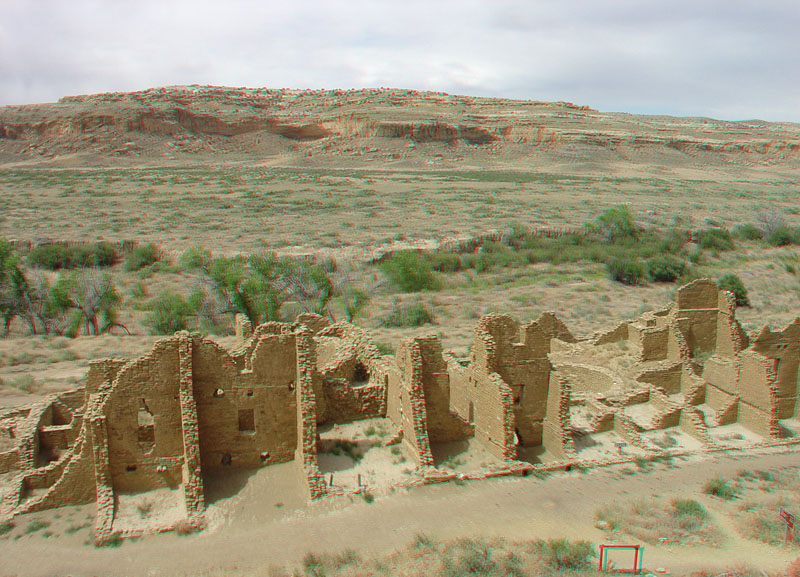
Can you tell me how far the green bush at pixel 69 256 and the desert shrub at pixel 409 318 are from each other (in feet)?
69.5

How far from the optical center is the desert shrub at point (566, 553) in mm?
9492

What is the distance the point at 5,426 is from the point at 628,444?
1579 centimetres

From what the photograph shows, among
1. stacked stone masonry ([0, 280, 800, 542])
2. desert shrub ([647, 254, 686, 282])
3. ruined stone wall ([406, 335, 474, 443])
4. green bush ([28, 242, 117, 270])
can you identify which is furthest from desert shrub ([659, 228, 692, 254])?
green bush ([28, 242, 117, 270])

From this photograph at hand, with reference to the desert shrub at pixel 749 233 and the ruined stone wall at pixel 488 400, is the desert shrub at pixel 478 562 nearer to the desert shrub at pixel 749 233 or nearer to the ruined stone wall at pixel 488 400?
the ruined stone wall at pixel 488 400

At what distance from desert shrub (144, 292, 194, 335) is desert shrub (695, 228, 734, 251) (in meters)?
41.3

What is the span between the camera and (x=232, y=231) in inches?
1911

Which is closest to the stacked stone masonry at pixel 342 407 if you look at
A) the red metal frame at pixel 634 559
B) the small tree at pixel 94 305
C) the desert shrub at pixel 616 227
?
the red metal frame at pixel 634 559

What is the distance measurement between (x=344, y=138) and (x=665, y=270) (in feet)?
296

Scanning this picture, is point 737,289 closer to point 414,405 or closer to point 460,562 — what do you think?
point 414,405

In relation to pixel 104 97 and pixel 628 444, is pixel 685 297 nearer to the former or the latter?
pixel 628 444

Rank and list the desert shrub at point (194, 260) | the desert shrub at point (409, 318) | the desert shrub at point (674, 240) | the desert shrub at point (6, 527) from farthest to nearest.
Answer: the desert shrub at point (674, 240) < the desert shrub at point (194, 260) < the desert shrub at point (409, 318) < the desert shrub at point (6, 527)

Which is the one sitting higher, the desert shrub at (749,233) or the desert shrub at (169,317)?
the desert shrub at (749,233)

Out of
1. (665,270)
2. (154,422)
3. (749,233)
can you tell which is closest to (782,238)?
(749,233)

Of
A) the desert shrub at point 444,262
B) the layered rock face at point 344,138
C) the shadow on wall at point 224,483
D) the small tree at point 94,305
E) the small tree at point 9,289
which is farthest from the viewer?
the layered rock face at point 344,138
